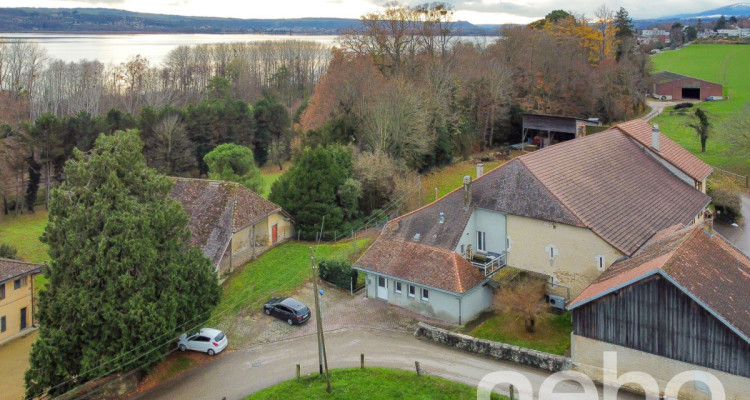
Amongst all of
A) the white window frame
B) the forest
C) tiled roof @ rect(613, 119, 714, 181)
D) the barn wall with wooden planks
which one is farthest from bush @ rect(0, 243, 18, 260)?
tiled roof @ rect(613, 119, 714, 181)

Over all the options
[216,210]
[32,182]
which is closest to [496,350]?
[216,210]

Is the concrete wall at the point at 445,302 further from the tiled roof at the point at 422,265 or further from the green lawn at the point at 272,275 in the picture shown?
the green lawn at the point at 272,275

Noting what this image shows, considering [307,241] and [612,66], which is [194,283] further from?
[612,66]

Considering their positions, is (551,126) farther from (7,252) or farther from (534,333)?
(7,252)

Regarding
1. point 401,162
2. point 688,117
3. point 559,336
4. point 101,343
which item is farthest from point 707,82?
point 101,343

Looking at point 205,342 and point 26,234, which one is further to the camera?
point 26,234

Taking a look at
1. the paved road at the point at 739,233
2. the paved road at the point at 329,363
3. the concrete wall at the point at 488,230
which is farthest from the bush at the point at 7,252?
the paved road at the point at 739,233
